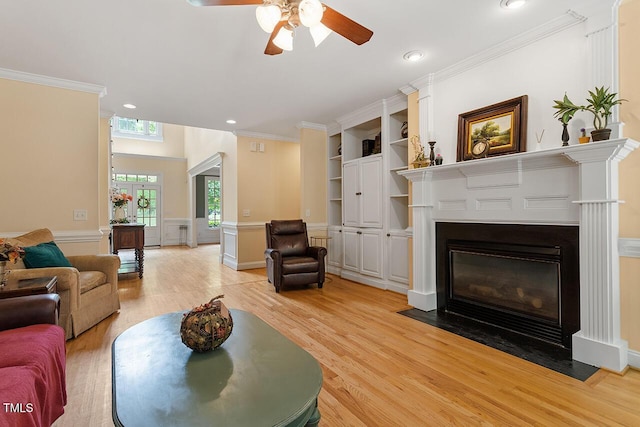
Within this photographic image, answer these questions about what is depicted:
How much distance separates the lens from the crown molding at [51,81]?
331 centimetres

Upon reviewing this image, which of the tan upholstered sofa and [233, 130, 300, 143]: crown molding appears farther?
[233, 130, 300, 143]: crown molding

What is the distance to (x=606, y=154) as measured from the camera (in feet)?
6.93

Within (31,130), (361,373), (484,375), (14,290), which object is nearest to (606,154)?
(484,375)

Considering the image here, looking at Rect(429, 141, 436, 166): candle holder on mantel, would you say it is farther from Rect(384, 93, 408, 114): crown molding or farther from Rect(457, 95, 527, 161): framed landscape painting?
Rect(384, 93, 408, 114): crown molding

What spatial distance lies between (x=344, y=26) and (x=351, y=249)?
3.63 metres

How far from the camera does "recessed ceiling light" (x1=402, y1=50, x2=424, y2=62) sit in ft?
9.84

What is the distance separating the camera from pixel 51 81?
3479mm

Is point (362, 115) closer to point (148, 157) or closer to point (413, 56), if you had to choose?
point (413, 56)

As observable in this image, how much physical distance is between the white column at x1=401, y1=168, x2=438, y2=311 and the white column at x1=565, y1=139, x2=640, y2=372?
1.37 m

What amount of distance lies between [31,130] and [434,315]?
4879mm

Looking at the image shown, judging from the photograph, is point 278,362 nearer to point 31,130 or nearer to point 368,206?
point 368,206

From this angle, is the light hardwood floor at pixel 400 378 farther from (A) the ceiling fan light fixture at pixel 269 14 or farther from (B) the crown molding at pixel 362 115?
(B) the crown molding at pixel 362 115

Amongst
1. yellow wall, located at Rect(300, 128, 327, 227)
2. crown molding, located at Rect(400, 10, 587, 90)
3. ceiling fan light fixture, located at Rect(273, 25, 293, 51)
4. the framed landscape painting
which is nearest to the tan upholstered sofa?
ceiling fan light fixture, located at Rect(273, 25, 293, 51)

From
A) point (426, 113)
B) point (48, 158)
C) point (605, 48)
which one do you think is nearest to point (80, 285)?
point (48, 158)
